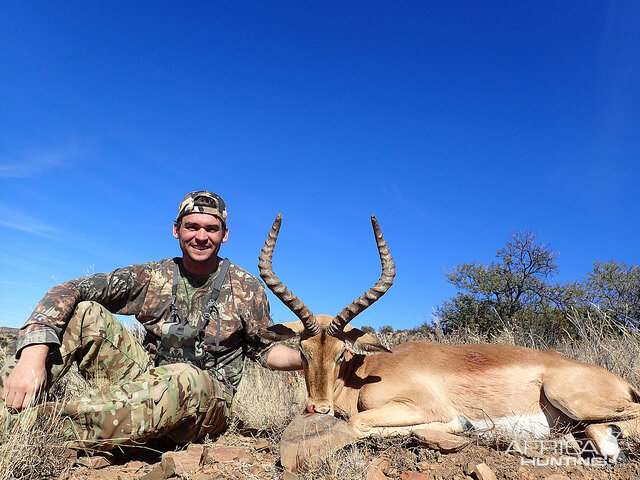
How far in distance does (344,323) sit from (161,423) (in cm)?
209

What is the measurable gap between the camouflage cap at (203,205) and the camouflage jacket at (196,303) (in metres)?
0.68

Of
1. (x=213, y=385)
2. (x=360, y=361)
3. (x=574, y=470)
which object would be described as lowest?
(x=574, y=470)

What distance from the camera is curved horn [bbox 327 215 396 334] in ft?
16.9

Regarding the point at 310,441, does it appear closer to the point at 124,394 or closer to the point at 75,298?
the point at 124,394

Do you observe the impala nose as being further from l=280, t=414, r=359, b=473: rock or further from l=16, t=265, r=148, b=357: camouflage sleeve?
l=16, t=265, r=148, b=357: camouflage sleeve

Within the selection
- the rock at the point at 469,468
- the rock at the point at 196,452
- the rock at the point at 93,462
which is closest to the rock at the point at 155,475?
the rock at the point at 196,452

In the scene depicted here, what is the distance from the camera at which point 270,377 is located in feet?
28.2

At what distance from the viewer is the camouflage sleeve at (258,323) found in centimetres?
549

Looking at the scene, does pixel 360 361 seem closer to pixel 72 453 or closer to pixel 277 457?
pixel 277 457

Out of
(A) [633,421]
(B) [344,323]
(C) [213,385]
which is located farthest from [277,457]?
(A) [633,421]

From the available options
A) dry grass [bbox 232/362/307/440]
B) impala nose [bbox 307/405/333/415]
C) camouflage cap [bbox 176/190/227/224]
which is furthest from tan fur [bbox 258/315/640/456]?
camouflage cap [bbox 176/190/227/224]

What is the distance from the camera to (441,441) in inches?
164

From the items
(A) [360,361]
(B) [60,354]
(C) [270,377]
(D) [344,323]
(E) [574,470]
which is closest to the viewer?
(E) [574,470]

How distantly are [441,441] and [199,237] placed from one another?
334 centimetres
